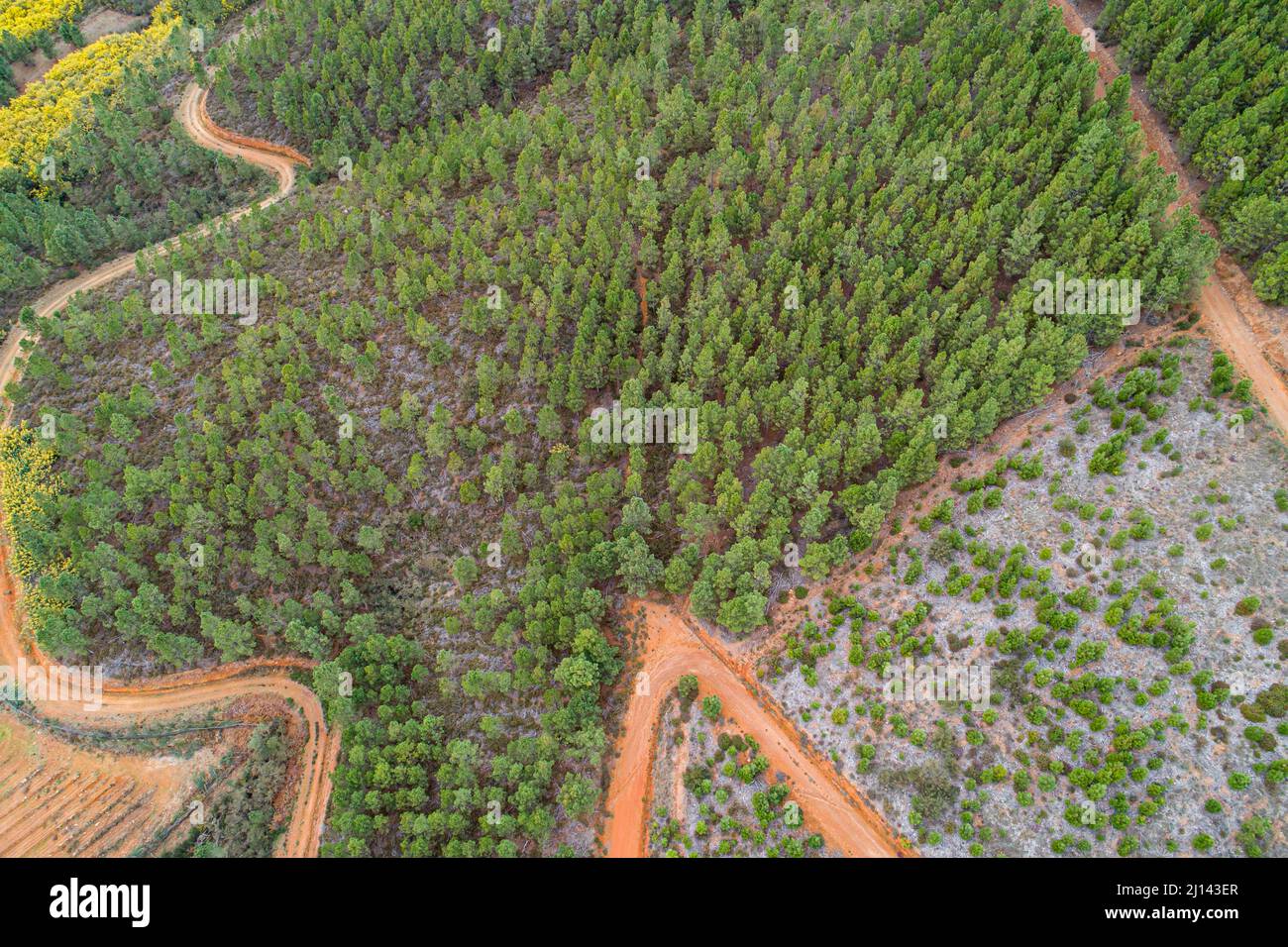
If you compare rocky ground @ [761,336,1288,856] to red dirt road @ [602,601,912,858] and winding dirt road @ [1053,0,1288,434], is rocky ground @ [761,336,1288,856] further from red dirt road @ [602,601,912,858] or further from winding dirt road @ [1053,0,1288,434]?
winding dirt road @ [1053,0,1288,434]

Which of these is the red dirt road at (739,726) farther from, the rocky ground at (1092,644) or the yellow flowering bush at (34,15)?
the yellow flowering bush at (34,15)

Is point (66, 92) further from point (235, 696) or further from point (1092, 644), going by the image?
point (1092, 644)

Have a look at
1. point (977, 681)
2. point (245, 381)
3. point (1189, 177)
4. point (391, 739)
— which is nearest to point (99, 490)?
point (245, 381)

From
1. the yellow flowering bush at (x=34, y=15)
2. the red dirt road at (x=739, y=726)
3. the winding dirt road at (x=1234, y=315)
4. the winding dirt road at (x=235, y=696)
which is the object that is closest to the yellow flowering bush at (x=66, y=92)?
the yellow flowering bush at (x=34, y=15)

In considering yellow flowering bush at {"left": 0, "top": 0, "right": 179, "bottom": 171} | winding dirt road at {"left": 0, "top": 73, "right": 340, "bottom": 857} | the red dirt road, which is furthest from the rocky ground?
yellow flowering bush at {"left": 0, "top": 0, "right": 179, "bottom": 171}

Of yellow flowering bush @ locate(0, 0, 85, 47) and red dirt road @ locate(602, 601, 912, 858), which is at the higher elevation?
yellow flowering bush @ locate(0, 0, 85, 47)

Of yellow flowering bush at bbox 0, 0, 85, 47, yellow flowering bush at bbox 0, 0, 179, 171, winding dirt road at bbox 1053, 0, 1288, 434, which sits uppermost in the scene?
yellow flowering bush at bbox 0, 0, 85, 47

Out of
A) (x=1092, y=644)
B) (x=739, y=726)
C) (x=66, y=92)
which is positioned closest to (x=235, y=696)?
(x=739, y=726)
